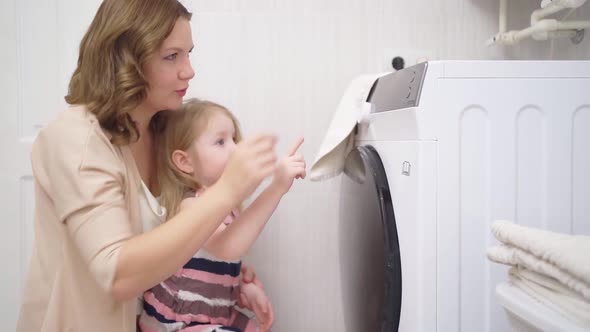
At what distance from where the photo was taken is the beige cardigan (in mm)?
775

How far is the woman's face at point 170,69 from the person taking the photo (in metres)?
0.91

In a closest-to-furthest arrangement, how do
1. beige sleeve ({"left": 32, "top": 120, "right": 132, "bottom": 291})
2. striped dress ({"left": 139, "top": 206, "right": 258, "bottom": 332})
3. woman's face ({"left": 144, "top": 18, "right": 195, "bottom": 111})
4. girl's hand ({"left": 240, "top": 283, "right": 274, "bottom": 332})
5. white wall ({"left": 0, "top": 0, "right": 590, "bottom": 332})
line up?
beige sleeve ({"left": 32, "top": 120, "right": 132, "bottom": 291})
woman's face ({"left": 144, "top": 18, "right": 195, "bottom": 111})
striped dress ({"left": 139, "top": 206, "right": 258, "bottom": 332})
girl's hand ({"left": 240, "top": 283, "right": 274, "bottom": 332})
white wall ({"left": 0, "top": 0, "right": 590, "bottom": 332})

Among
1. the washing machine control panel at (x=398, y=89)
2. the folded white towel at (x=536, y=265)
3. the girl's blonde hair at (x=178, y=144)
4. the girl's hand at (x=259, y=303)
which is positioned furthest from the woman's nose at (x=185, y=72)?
the folded white towel at (x=536, y=265)

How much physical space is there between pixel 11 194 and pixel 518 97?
4.24ft

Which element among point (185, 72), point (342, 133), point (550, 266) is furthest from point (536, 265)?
point (185, 72)

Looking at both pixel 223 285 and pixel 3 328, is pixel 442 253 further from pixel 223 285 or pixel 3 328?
pixel 3 328

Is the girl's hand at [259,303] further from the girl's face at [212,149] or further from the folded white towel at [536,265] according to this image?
the folded white towel at [536,265]

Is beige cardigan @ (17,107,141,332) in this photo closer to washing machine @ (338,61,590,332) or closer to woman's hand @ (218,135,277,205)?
woman's hand @ (218,135,277,205)

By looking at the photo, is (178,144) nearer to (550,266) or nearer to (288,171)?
(288,171)

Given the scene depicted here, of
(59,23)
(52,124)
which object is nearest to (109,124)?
(52,124)

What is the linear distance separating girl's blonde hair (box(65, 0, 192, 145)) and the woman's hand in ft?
0.73

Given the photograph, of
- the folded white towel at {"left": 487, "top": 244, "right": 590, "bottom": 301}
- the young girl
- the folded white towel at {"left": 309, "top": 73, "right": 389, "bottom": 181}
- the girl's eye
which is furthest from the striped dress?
the folded white towel at {"left": 487, "top": 244, "right": 590, "bottom": 301}

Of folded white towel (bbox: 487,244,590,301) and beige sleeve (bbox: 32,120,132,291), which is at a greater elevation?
beige sleeve (bbox: 32,120,132,291)

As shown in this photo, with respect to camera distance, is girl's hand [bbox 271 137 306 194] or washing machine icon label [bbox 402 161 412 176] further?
girl's hand [bbox 271 137 306 194]
